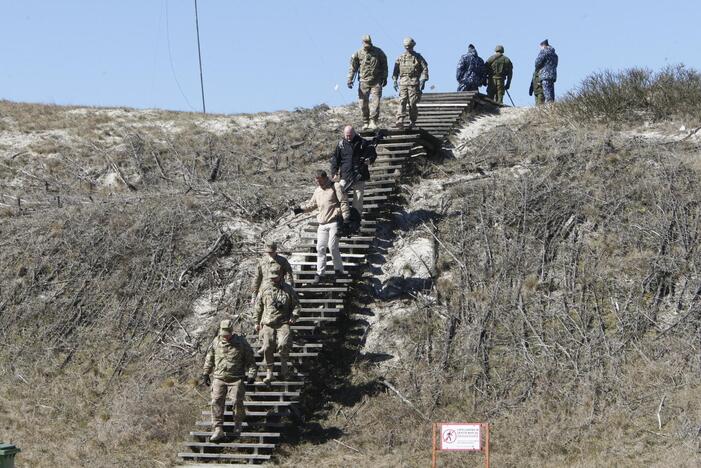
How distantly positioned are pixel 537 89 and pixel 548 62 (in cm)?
70

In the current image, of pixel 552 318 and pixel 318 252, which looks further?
pixel 318 252

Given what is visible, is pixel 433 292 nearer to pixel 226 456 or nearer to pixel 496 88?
pixel 226 456

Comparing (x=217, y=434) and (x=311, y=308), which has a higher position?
(x=311, y=308)

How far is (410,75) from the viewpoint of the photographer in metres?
23.0

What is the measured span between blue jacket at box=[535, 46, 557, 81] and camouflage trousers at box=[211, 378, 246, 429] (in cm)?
1418

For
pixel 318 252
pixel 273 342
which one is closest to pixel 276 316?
pixel 273 342

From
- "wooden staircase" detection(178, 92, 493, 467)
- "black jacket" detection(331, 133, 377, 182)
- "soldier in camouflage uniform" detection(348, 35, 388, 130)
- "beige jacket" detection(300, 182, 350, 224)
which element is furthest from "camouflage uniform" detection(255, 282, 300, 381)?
"soldier in camouflage uniform" detection(348, 35, 388, 130)

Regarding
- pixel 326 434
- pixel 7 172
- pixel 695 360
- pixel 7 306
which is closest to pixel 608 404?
pixel 695 360

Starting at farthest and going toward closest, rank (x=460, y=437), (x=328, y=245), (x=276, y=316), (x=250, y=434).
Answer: (x=328, y=245) → (x=276, y=316) → (x=250, y=434) → (x=460, y=437)

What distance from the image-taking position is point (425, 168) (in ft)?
75.3

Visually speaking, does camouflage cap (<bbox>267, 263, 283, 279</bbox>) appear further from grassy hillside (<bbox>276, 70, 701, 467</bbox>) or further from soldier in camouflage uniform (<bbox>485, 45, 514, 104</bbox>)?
soldier in camouflage uniform (<bbox>485, 45, 514, 104</bbox>)

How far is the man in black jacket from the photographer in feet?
65.1

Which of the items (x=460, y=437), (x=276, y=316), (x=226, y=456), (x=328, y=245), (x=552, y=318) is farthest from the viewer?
(x=328, y=245)

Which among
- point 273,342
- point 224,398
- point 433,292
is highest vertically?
point 433,292
